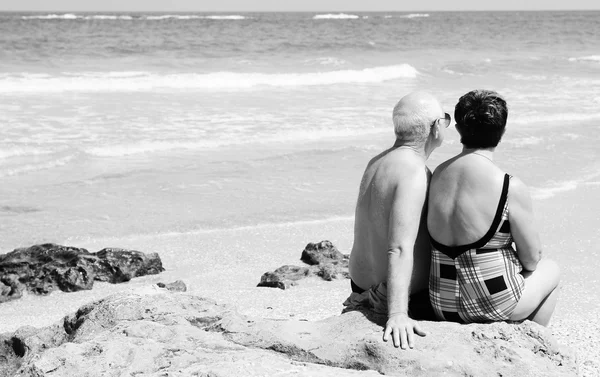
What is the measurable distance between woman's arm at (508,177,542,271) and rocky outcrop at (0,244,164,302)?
11.2 feet

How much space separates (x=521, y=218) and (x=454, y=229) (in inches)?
11.6

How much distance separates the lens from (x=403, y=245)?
3.43 metres

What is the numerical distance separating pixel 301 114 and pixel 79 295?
29.1 ft

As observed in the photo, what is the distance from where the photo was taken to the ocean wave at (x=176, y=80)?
17531mm

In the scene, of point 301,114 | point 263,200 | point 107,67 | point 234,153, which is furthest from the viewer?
point 107,67

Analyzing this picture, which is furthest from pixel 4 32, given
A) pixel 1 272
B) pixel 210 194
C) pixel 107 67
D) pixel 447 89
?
pixel 1 272

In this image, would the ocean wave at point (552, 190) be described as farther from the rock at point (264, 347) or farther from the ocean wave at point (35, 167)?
the ocean wave at point (35, 167)

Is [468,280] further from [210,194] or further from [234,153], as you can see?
[234,153]

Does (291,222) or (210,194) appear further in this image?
(210,194)

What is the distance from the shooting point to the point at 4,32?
106 ft

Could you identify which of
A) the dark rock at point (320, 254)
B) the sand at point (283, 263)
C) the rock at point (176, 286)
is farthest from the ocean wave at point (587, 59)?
the rock at point (176, 286)

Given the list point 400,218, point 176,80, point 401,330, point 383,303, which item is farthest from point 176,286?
point 176,80

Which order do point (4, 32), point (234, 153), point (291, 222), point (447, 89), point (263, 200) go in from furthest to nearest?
point (4, 32) < point (447, 89) < point (234, 153) < point (263, 200) < point (291, 222)

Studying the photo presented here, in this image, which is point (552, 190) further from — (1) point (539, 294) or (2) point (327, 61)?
(2) point (327, 61)
